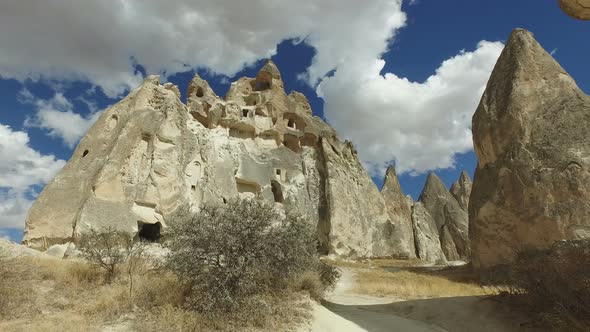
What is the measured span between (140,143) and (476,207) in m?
12.7

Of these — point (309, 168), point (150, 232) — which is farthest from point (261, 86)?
point (150, 232)

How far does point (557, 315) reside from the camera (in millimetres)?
6031

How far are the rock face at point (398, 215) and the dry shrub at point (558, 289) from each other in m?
17.0

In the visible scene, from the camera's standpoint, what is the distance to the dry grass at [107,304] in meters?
5.82

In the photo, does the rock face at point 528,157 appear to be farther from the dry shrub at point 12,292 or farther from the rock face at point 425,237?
the rock face at point 425,237

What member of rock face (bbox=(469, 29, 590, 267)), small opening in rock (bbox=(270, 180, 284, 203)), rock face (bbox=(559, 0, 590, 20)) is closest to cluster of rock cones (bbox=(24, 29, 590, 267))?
rock face (bbox=(469, 29, 590, 267))

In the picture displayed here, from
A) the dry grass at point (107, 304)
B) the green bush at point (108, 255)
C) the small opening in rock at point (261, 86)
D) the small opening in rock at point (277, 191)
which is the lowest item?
the dry grass at point (107, 304)

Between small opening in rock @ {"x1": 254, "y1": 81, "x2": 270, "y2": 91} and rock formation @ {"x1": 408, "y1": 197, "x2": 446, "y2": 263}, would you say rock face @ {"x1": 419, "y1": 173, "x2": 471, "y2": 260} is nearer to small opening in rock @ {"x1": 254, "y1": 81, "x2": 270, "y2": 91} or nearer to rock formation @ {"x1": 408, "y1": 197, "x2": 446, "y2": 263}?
rock formation @ {"x1": 408, "y1": 197, "x2": 446, "y2": 263}

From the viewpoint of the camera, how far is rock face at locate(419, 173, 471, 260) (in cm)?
3152

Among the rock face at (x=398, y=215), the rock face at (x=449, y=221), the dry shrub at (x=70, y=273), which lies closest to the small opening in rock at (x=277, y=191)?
the rock face at (x=398, y=215)

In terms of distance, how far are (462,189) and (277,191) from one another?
26646mm

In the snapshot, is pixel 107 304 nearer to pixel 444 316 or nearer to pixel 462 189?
pixel 444 316

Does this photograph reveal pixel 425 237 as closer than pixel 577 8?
No

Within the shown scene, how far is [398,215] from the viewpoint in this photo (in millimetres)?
27938
